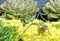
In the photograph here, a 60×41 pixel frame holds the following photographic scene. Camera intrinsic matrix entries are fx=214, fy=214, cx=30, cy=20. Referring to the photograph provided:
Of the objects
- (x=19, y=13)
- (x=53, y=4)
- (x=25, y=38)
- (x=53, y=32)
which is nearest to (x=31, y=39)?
(x=25, y=38)

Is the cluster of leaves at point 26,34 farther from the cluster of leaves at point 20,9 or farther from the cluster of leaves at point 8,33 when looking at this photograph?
the cluster of leaves at point 20,9

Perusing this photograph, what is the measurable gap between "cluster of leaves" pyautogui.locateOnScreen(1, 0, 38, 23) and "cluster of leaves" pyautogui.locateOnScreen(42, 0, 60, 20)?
0.40 feet

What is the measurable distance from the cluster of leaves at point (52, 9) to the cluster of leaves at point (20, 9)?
121 mm

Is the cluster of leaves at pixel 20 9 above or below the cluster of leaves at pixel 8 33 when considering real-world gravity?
below

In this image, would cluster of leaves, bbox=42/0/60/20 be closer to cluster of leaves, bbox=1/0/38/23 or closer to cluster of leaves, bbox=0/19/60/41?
cluster of leaves, bbox=1/0/38/23

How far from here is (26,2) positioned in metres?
2.27

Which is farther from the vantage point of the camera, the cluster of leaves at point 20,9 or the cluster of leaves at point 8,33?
the cluster of leaves at point 20,9

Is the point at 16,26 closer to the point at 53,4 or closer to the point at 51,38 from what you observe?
the point at 51,38

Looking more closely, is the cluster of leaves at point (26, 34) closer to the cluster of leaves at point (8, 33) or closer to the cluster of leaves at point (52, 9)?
the cluster of leaves at point (8, 33)

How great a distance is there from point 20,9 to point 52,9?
0.34 meters

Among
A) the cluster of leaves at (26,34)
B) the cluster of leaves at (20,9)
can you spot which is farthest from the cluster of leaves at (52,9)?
the cluster of leaves at (26,34)

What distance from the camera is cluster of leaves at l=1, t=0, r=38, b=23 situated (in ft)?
6.93

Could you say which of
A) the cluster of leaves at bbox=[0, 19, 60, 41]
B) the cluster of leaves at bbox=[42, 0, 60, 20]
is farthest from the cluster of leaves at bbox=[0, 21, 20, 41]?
the cluster of leaves at bbox=[42, 0, 60, 20]

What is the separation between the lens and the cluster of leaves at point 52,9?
2212mm
